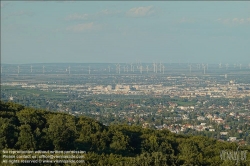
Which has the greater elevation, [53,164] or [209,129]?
[53,164]

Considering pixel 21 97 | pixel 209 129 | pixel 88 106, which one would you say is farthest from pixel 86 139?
pixel 21 97

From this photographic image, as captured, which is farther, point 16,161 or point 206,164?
point 206,164

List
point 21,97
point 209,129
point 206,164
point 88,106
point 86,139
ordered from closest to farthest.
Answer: point 206,164, point 86,139, point 209,129, point 88,106, point 21,97

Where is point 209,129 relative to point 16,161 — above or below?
below

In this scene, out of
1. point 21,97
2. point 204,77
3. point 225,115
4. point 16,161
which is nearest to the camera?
point 16,161

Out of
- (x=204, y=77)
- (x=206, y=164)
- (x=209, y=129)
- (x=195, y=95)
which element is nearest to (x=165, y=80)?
(x=204, y=77)

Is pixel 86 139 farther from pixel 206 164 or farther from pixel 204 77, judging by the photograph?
pixel 204 77

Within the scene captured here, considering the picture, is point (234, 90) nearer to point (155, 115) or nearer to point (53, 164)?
point (155, 115)
